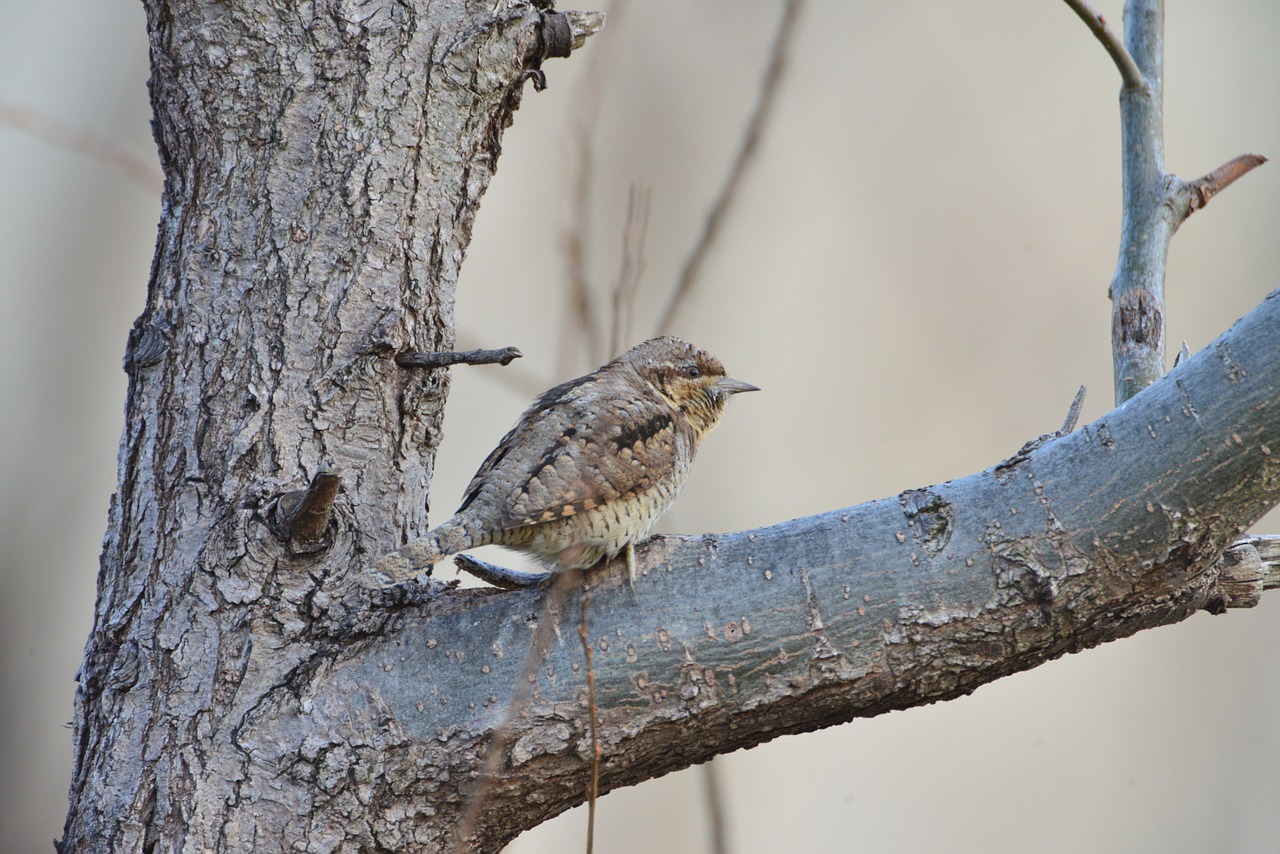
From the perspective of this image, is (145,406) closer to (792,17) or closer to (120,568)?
(120,568)

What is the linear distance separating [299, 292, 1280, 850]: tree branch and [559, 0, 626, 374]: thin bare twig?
0.81m

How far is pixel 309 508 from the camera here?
1.99 metres

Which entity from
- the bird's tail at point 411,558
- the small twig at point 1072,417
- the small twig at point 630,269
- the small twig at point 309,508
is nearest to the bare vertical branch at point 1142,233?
the small twig at point 1072,417

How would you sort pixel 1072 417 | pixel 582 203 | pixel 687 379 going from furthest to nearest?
pixel 687 379, pixel 1072 417, pixel 582 203

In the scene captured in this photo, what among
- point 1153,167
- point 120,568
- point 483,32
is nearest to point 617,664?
point 120,568

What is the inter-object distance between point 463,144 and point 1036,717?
5.02 metres

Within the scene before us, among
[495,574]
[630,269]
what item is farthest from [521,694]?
[630,269]

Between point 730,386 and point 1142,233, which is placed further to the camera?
point 730,386

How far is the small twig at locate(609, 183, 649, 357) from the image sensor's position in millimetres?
1338

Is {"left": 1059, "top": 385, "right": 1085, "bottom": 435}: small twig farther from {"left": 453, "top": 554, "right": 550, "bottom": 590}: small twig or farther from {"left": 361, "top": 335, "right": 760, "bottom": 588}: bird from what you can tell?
{"left": 453, "top": 554, "right": 550, "bottom": 590}: small twig

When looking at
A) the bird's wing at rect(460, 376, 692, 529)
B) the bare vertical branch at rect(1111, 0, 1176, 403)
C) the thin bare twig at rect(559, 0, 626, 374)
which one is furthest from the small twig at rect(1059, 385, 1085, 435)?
the thin bare twig at rect(559, 0, 626, 374)

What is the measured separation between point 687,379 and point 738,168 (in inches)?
76.9

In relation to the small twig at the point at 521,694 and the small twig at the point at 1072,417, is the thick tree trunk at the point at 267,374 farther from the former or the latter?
the small twig at the point at 1072,417

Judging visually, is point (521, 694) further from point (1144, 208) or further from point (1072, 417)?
point (1144, 208)
